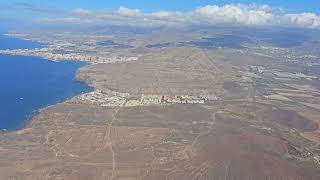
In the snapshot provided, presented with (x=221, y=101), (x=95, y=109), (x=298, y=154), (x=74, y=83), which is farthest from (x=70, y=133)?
(x=74, y=83)

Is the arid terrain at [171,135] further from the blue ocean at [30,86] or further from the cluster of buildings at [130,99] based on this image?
the blue ocean at [30,86]

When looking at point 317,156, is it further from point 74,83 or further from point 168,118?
point 74,83

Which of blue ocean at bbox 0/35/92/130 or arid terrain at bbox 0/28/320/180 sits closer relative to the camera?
arid terrain at bbox 0/28/320/180

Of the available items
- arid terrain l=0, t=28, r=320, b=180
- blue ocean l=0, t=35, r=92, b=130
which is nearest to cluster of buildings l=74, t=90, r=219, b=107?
arid terrain l=0, t=28, r=320, b=180

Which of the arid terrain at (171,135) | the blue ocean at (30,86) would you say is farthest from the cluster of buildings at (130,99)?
the blue ocean at (30,86)

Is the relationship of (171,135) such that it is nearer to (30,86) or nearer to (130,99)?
(130,99)

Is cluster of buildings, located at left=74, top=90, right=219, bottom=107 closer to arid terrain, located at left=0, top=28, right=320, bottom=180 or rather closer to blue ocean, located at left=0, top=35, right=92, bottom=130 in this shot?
arid terrain, located at left=0, top=28, right=320, bottom=180
